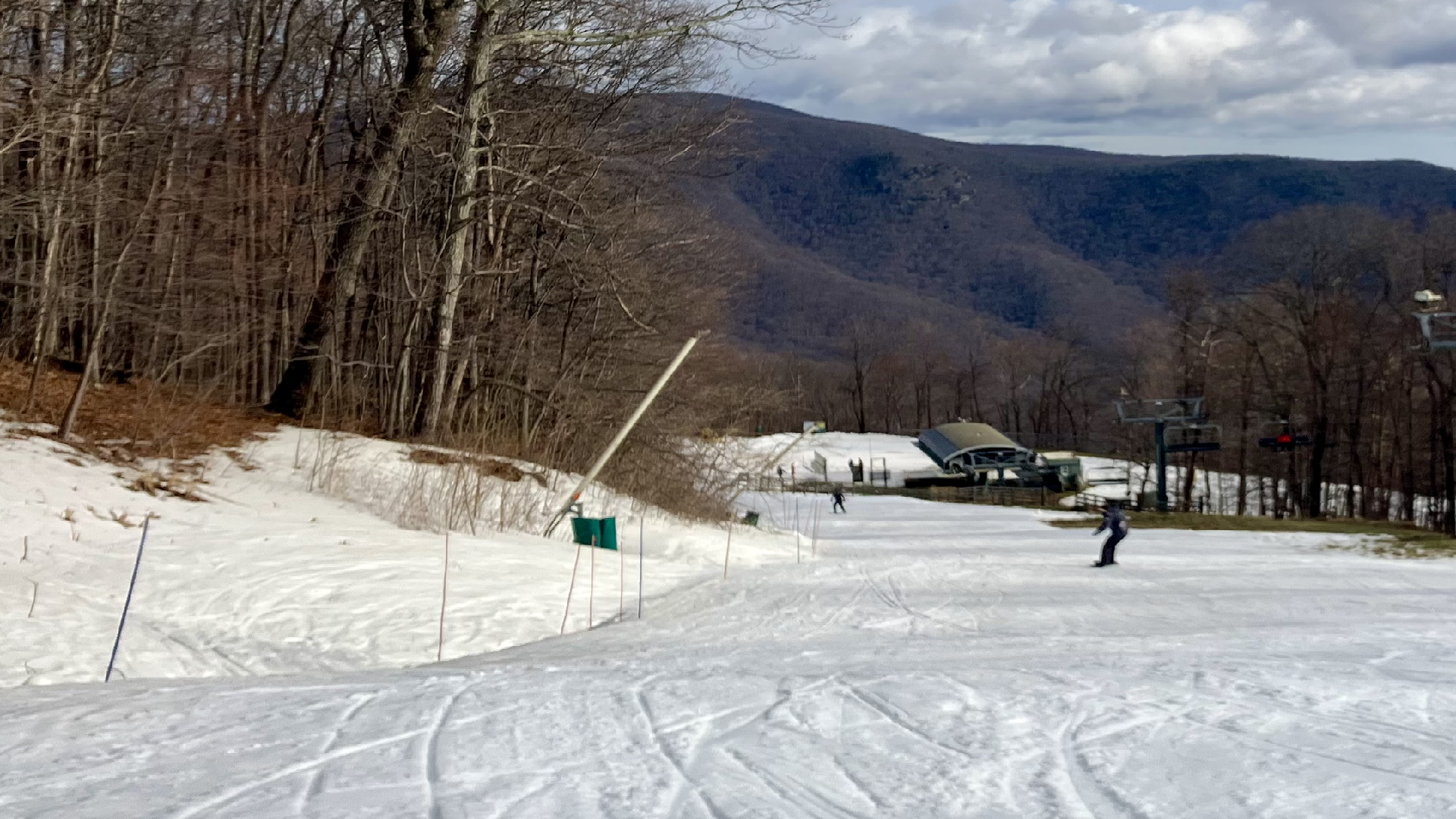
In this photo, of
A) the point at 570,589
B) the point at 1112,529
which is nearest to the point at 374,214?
the point at 570,589

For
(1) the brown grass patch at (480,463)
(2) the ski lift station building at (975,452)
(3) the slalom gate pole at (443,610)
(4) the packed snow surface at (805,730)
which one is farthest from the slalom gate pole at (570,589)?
(2) the ski lift station building at (975,452)

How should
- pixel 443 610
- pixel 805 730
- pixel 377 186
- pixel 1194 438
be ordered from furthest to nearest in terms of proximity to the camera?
1. pixel 1194 438
2. pixel 377 186
3. pixel 443 610
4. pixel 805 730

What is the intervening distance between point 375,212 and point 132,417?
254 inches

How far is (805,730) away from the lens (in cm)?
872

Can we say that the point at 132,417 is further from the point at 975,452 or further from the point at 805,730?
the point at 975,452

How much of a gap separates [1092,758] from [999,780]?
84 centimetres

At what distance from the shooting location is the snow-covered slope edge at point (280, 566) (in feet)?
39.3

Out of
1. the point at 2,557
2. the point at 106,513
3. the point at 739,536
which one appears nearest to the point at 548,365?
the point at 739,536

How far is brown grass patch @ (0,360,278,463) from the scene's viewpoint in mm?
18250

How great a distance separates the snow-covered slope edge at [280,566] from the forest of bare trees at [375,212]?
3.04m

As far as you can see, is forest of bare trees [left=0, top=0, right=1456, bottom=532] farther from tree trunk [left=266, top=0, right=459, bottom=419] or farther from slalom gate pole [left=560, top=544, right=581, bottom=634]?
slalom gate pole [left=560, top=544, right=581, bottom=634]

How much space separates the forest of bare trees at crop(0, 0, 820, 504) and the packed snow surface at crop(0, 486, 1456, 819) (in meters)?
11.3

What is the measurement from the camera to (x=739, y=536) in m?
28.2

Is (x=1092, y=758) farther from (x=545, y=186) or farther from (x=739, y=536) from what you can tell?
(x=739, y=536)
